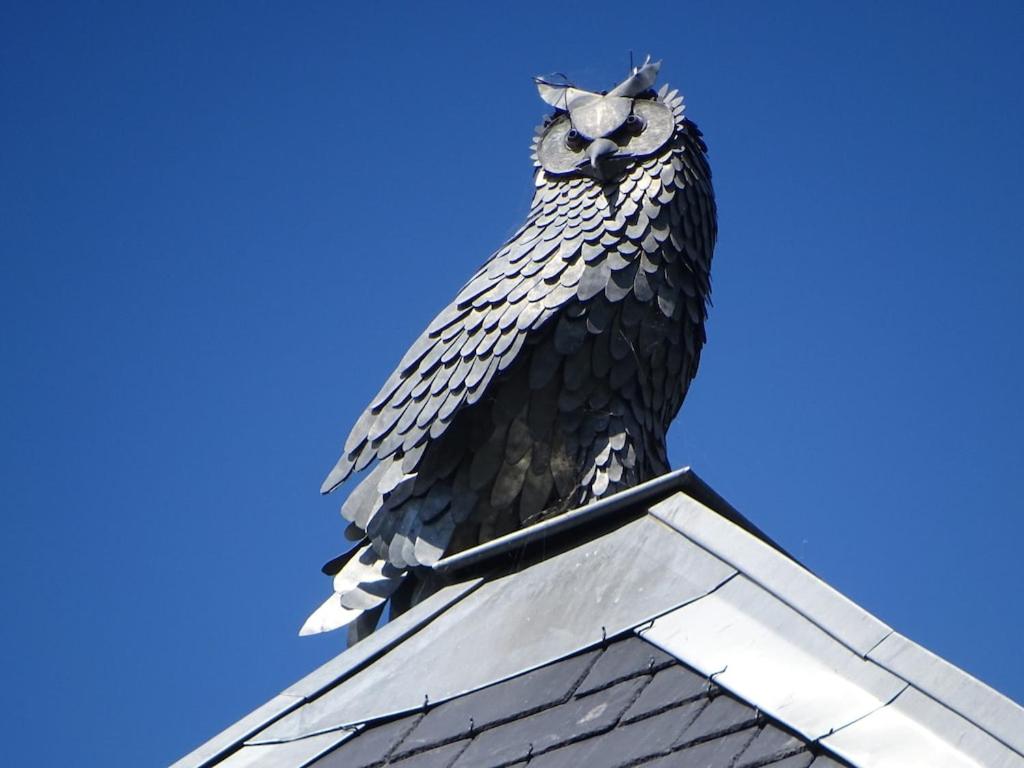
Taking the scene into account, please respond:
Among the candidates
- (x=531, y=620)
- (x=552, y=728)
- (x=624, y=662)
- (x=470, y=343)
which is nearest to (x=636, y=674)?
(x=624, y=662)

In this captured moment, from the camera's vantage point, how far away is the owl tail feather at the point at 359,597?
24.7 feet

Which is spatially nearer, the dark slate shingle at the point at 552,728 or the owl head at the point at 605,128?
the dark slate shingle at the point at 552,728

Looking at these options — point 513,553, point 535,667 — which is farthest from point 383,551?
point 535,667

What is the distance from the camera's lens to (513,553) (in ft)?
15.4

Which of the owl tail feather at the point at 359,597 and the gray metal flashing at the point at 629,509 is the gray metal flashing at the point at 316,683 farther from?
the owl tail feather at the point at 359,597

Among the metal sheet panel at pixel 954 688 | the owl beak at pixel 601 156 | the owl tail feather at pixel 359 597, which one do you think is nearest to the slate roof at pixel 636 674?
the metal sheet panel at pixel 954 688

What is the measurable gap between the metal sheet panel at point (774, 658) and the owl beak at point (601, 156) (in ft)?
14.7

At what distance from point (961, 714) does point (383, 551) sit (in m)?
4.27

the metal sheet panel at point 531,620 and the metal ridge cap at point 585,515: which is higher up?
the metal ridge cap at point 585,515

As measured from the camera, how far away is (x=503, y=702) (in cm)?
411

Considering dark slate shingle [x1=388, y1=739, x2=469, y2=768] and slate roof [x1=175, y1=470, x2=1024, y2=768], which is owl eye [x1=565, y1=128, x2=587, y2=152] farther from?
dark slate shingle [x1=388, y1=739, x2=469, y2=768]

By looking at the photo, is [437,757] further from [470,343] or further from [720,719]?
[470,343]

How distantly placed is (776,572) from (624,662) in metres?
0.35

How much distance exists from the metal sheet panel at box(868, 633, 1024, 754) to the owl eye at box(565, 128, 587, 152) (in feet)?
17.1
